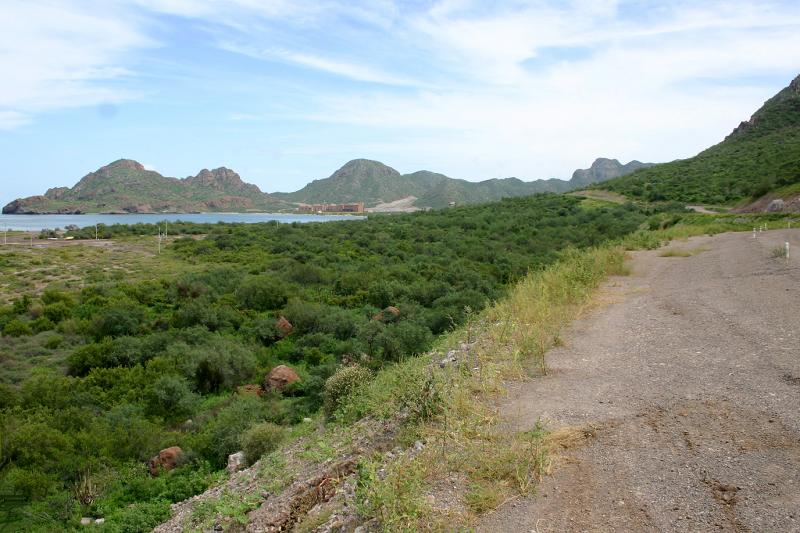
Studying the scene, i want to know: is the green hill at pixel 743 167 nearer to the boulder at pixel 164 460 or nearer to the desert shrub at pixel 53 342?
the boulder at pixel 164 460

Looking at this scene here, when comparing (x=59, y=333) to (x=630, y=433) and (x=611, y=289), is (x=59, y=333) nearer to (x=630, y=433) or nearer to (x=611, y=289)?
(x=611, y=289)

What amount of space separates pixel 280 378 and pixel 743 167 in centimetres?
5782

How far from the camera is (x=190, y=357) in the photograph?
49.1 ft

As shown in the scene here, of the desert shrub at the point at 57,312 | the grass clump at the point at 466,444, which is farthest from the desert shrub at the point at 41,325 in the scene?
the grass clump at the point at 466,444

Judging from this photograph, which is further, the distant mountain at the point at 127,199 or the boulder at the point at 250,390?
the distant mountain at the point at 127,199

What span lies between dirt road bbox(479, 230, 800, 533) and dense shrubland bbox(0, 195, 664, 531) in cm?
466

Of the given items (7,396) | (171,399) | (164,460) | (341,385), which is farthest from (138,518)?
(7,396)

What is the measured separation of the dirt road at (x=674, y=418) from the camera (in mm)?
3812

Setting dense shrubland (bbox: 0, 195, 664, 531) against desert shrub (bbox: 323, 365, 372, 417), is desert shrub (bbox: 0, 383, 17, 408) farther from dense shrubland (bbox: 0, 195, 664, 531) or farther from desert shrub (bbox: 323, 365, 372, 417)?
desert shrub (bbox: 323, 365, 372, 417)

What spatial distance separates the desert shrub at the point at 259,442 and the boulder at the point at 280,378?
401cm

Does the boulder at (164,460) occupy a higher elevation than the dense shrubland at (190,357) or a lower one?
lower

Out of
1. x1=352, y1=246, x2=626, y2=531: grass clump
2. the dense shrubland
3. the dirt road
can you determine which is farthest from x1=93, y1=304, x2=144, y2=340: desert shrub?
the dirt road

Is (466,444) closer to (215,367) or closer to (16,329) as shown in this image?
(215,367)

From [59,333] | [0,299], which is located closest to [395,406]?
[59,333]
